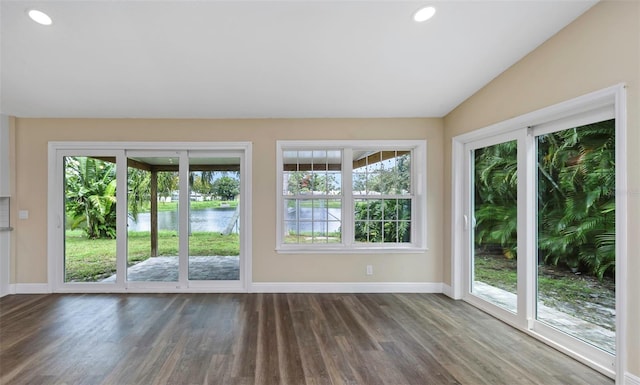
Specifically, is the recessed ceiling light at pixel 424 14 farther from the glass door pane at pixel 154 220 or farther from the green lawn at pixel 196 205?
the glass door pane at pixel 154 220

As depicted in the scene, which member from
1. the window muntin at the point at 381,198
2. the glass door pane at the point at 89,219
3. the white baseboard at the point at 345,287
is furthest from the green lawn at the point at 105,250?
the window muntin at the point at 381,198

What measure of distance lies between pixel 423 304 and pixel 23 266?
17.1 ft

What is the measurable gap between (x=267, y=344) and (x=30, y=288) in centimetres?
361

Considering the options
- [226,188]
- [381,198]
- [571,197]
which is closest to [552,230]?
[571,197]

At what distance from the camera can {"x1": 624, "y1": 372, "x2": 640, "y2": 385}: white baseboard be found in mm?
1844

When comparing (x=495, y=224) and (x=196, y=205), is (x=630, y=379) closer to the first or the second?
(x=495, y=224)

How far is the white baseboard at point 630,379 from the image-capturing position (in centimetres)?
184

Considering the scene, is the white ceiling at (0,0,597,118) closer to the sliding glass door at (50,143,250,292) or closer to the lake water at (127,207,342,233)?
the sliding glass door at (50,143,250,292)

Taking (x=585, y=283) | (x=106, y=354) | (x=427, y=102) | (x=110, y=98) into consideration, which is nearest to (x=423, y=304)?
(x=585, y=283)

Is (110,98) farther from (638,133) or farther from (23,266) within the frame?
(638,133)

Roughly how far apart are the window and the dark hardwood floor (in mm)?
859

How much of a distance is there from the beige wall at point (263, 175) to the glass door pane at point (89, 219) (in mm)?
268

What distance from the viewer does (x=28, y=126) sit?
3773 millimetres

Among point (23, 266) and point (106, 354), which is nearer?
point (106, 354)
